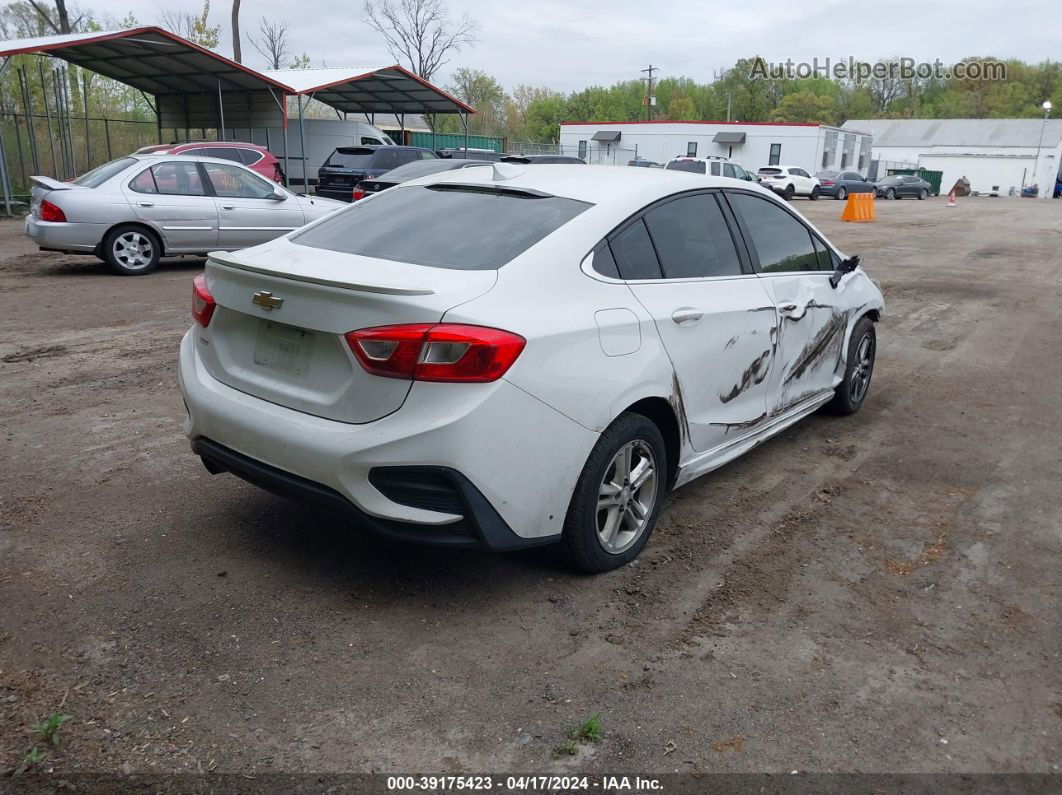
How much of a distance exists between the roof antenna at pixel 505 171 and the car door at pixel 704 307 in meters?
0.74

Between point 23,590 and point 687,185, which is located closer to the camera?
point 23,590

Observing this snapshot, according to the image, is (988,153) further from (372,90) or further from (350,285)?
(350,285)

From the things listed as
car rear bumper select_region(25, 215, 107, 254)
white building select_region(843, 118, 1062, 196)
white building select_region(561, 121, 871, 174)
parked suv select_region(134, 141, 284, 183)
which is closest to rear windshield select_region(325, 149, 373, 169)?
parked suv select_region(134, 141, 284, 183)

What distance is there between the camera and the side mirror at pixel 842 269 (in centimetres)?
544

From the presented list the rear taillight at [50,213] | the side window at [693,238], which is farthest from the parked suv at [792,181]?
the side window at [693,238]

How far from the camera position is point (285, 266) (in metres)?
3.54

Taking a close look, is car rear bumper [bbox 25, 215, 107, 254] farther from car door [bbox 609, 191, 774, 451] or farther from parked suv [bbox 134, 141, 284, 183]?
car door [bbox 609, 191, 774, 451]

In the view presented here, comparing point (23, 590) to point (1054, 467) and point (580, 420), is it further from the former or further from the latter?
point (1054, 467)

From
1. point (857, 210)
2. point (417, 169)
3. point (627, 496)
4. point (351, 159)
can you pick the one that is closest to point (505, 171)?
point (627, 496)

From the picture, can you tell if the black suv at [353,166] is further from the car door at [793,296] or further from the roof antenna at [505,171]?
the roof antenna at [505,171]

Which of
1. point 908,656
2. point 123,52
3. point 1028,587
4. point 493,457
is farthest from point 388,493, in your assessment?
point 123,52

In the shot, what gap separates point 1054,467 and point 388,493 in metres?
4.30

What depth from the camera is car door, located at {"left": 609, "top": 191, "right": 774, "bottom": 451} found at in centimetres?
389

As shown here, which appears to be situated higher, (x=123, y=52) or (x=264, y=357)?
(x=123, y=52)
